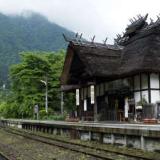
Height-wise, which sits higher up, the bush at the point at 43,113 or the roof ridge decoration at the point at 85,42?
the roof ridge decoration at the point at 85,42

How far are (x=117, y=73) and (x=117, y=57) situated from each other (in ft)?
10.7

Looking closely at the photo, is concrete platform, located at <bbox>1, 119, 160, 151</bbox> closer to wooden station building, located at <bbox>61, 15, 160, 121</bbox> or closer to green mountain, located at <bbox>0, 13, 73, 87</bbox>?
wooden station building, located at <bbox>61, 15, 160, 121</bbox>

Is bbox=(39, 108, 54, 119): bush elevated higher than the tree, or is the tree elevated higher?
the tree

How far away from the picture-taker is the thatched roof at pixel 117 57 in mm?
30481

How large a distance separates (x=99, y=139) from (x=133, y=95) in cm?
1270

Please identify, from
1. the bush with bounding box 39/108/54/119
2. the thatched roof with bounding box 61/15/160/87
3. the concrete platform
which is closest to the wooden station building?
the thatched roof with bounding box 61/15/160/87

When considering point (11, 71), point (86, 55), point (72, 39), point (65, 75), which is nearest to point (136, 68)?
point (86, 55)

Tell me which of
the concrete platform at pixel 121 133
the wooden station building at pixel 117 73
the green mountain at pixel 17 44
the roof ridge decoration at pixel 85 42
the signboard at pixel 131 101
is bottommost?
the concrete platform at pixel 121 133

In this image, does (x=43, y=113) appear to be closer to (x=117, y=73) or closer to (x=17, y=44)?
(x=117, y=73)

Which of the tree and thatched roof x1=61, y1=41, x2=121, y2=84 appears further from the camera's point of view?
the tree

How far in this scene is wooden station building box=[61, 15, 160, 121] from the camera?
97.5 ft

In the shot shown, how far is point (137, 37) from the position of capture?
3500cm

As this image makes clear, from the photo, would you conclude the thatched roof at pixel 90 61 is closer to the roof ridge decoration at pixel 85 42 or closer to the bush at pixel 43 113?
the roof ridge decoration at pixel 85 42

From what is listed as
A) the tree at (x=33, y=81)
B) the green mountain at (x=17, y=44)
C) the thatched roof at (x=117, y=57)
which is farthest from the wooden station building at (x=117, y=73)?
the green mountain at (x=17, y=44)
